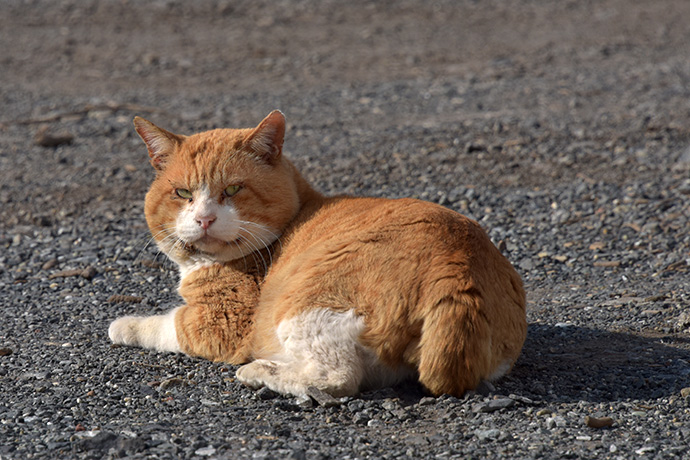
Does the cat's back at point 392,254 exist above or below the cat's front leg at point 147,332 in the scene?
above

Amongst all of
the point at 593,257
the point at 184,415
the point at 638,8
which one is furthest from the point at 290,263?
the point at 638,8

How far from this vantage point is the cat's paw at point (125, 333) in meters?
4.55

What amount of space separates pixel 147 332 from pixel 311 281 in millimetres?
1206

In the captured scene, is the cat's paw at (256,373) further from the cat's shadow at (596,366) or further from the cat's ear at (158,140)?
the cat's ear at (158,140)

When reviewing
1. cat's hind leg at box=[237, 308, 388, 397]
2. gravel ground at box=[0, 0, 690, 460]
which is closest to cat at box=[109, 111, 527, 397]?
cat's hind leg at box=[237, 308, 388, 397]

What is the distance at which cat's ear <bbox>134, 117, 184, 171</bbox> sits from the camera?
451cm

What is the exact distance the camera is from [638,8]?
14781 mm

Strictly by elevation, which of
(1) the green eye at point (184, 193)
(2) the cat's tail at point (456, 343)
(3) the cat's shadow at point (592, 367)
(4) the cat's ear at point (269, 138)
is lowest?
(3) the cat's shadow at point (592, 367)

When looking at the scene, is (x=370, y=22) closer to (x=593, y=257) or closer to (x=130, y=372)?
(x=593, y=257)

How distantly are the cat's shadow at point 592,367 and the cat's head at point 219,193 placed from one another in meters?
1.16

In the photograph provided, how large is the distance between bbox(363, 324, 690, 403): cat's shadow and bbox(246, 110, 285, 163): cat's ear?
148 cm

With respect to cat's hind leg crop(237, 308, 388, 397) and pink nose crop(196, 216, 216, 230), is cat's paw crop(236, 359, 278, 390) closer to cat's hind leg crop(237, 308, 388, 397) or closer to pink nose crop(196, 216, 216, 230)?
cat's hind leg crop(237, 308, 388, 397)

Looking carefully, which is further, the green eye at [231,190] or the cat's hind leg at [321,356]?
the green eye at [231,190]

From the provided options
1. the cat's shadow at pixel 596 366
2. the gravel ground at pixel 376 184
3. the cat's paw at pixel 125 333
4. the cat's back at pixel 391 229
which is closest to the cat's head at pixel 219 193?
the cat's back at pixel 391 229
